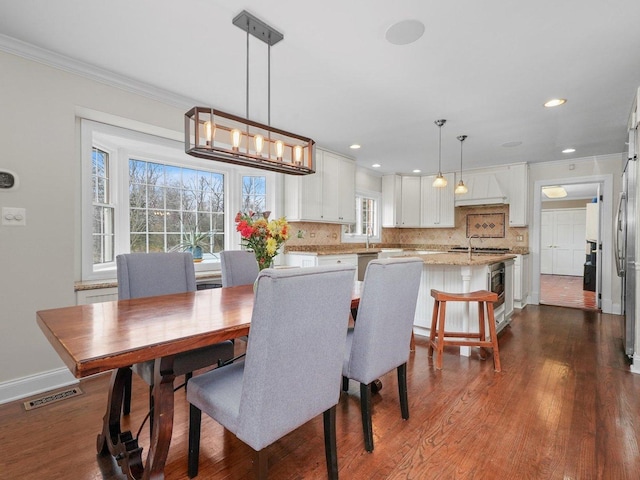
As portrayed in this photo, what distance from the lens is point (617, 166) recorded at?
488cm

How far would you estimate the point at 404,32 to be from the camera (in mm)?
2043

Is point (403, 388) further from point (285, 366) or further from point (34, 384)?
point (34, 384)

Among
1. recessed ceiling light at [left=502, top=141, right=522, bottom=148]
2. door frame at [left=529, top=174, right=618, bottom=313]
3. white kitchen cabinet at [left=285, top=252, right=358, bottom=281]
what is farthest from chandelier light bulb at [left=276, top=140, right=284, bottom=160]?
door frame at [left=529, top=174, right=618, bottom=313]

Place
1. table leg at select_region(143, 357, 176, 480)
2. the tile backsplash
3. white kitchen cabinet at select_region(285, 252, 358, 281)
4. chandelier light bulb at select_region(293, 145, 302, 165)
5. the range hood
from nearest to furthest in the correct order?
1. table leg at select_region(143, 357, 176, 480)
2. chandelier light bulb at select_region(293, 145, 302, 165)
3. white kitchen cabinet at select_region(285, 252, 358, 281)
4. the tile backsplash
5. the range hood

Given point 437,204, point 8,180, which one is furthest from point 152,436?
point 437,204

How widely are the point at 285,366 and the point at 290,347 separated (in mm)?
73

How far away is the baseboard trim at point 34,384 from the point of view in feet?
7.30

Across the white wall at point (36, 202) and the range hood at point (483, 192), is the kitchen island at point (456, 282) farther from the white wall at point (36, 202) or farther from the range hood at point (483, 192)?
the white wall at point (36, 202)

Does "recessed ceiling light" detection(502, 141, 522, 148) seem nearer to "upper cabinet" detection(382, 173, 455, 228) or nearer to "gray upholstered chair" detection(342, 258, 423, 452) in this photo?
"upper cabinet" detection(382, 173, 455, 228)

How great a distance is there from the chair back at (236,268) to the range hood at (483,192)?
4.47 metres

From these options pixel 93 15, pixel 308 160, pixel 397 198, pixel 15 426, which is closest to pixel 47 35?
pixel 93 15

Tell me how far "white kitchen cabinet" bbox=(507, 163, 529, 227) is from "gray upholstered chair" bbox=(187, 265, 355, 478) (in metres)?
5.17

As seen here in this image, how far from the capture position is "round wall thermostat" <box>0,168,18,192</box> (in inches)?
87.2

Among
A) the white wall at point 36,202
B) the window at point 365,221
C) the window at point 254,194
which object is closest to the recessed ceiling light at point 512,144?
the window at point 365,221
